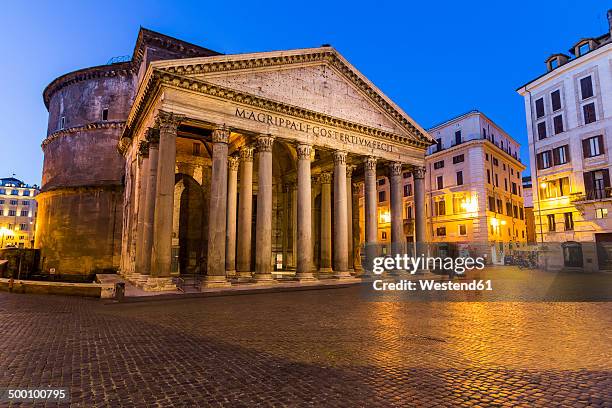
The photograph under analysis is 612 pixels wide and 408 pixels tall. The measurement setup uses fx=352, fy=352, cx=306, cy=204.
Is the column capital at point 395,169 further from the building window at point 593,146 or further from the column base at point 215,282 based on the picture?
the building window at point 593,146

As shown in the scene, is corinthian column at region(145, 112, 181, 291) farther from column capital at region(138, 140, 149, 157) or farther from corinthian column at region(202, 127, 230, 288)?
column capital at region(138, 140, 149, 157)

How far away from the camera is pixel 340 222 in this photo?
20531 mm

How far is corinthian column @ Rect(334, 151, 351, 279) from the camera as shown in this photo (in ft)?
66.9

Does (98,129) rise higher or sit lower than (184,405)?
higher

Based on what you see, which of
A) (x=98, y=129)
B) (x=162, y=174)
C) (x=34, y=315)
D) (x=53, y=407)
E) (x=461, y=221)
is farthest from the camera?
(x=461, y=221)

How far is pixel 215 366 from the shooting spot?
17.5ft

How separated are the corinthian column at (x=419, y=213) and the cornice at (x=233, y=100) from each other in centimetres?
241

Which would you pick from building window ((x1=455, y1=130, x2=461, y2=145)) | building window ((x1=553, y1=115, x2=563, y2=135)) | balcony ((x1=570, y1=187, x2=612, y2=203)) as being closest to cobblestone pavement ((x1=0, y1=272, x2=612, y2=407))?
balcony ((x1=570, y1=187, x2=612, y2=203))

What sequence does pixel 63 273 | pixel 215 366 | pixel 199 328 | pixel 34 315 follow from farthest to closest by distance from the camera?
pixel 63 273
pixel 34 315
pixel 199 328
pixel 215 366

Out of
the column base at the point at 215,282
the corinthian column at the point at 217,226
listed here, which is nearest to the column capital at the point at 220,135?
the corinthian column at the point at 217,226

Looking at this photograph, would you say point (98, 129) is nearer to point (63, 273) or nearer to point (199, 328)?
point (63, 273)

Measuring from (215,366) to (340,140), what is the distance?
1727cm

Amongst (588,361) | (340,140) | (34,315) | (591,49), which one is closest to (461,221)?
(591,49)

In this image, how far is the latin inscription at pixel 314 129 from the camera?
1791 centimetres
